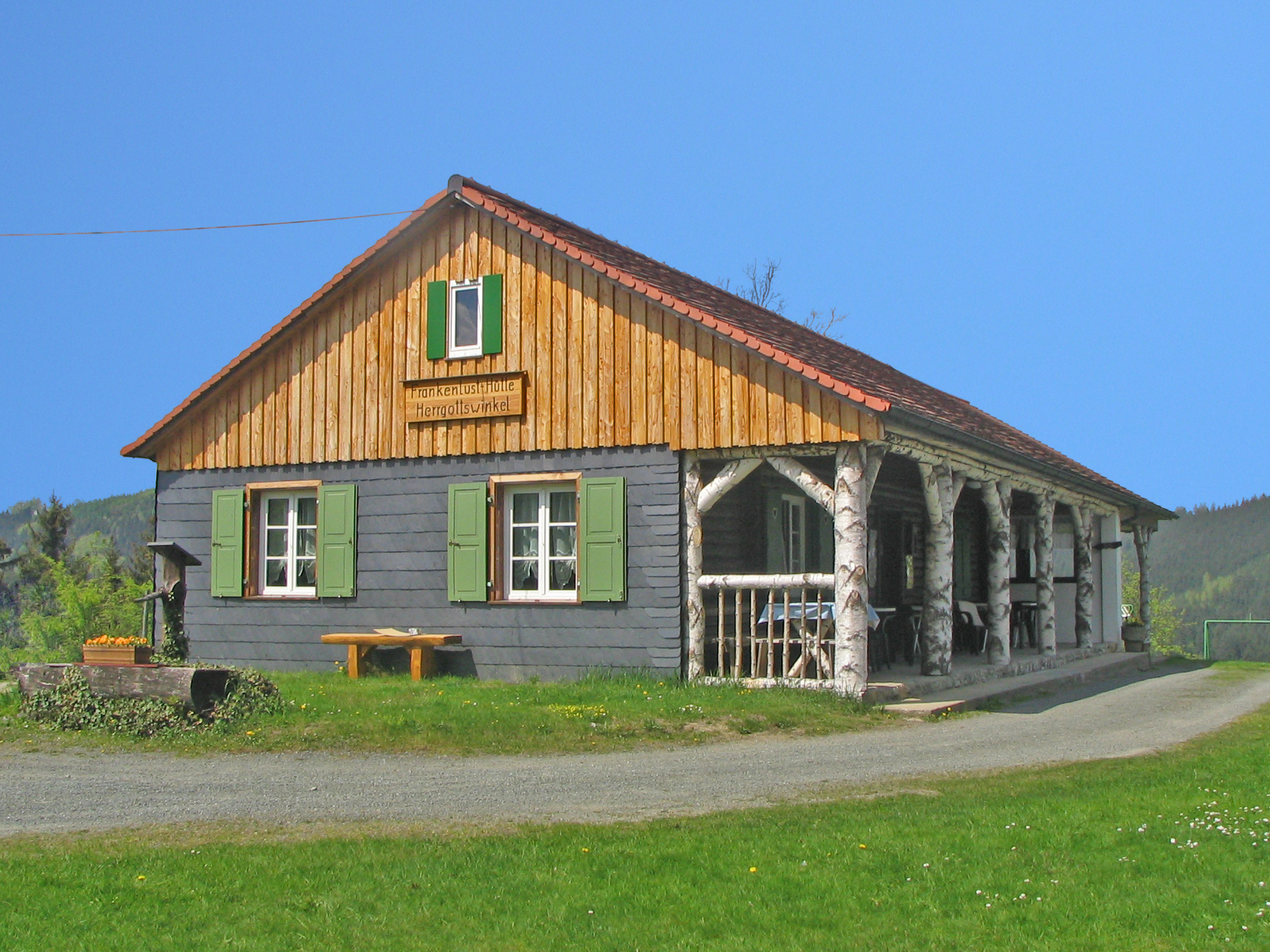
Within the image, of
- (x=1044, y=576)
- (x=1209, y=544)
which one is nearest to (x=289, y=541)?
(x=1044, y=576)

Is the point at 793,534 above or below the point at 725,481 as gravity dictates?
below

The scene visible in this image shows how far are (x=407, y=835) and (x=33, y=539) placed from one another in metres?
54.7

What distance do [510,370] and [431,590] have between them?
2904 millimetres

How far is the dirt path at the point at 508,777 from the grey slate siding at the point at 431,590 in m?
3.44

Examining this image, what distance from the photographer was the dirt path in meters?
8.33

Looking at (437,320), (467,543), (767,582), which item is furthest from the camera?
(437,320)

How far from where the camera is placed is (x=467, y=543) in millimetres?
15750

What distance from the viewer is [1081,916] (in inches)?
224

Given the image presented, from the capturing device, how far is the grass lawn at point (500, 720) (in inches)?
447

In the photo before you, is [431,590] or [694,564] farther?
[431,590]

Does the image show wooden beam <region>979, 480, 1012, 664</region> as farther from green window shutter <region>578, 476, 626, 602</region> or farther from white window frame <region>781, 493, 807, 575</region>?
green window shutter <region>578, 476, 626, 602</region>

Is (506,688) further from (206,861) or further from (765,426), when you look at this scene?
(206,861)

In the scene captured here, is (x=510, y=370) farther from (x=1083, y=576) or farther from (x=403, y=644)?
(x=1083, y=576)

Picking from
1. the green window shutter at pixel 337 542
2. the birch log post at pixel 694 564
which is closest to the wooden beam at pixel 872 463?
the birch log post at pixel 694 564
